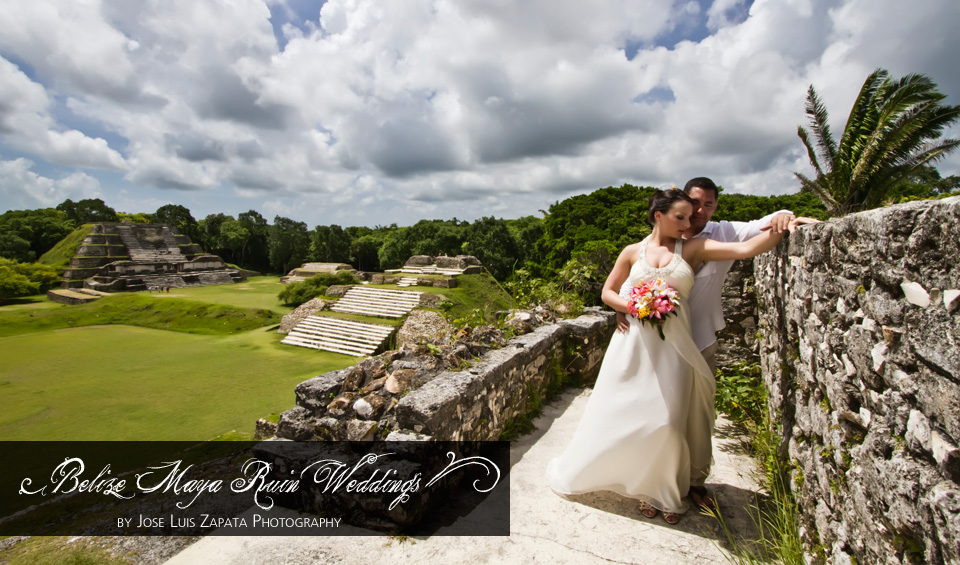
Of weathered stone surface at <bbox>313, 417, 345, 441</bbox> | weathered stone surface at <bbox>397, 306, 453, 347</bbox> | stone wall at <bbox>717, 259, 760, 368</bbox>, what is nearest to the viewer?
weathered stone surface at <bbox>313, 417, 345, 441</bbox>

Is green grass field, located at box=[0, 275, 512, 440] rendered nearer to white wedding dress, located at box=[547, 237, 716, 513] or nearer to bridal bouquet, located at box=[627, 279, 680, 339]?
white wedding dress, located at box=[547, 237, 716, 513]

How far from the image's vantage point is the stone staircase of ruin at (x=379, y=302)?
22.1 metres

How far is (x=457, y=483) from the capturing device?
10.4ft

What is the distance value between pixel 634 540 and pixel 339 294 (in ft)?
82.2

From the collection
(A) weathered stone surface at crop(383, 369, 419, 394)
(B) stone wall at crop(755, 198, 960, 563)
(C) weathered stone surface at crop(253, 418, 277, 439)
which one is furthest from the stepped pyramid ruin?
(B) stone wall at crop(755, 198, 960, 563)

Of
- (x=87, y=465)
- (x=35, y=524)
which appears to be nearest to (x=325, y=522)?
(x=35, y=524)

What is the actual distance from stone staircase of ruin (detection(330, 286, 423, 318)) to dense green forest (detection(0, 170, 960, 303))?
6.47 meters

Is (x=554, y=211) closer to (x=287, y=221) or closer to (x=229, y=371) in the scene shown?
(x=229, y=371)

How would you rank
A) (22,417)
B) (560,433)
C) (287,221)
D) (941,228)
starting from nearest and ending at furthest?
1. (941,228)
2. (560,433)
3. (22,417)
4. (287,221)

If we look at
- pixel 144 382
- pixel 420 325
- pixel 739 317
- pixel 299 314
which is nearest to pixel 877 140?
pixel 739 317

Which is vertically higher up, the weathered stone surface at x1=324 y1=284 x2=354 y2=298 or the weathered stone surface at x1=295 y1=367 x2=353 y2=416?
the weathered stone surface at x1=295 y1=367 x2=353 y2=416

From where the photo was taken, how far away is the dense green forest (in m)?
12.3

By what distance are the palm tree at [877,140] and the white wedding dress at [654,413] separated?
8.37 metres

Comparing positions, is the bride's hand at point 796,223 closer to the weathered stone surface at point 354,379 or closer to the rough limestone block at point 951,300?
the rough limestone block at point 951,300
